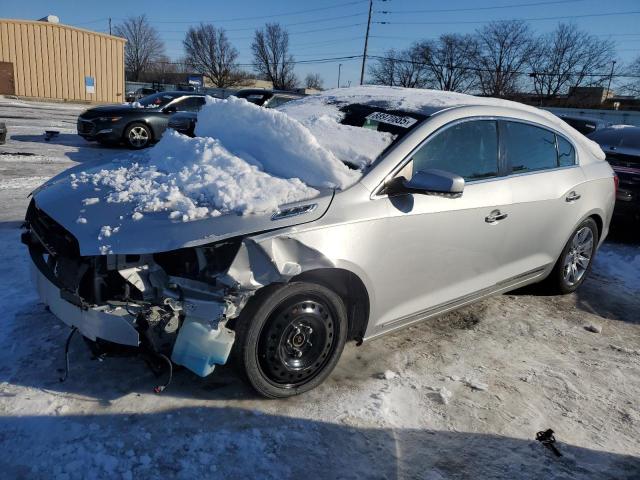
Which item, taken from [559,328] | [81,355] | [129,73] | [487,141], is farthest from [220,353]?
[129,73]

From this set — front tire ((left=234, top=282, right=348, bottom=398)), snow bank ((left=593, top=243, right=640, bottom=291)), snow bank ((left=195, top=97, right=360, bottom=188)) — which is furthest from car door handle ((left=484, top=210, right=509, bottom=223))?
snow bank ((left=593, top=243, right=640, bottom=291))

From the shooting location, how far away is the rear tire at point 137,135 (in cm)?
1218

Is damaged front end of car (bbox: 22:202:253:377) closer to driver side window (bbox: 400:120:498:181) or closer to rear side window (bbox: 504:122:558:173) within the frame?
driver side window (bbox: 400:120:498:181)

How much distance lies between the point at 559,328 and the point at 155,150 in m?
3.47

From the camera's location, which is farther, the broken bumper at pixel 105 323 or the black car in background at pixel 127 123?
the black car in background at pixel 127 123

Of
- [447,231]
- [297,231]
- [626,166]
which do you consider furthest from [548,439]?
[626,166]

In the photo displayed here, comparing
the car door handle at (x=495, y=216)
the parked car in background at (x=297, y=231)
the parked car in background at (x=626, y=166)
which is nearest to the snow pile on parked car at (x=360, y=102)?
the parked car in background at (x=297, y=231)

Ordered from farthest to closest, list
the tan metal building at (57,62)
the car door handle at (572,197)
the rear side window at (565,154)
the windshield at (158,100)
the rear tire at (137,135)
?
1. the tan metal building at (57,62)
2. the windshield at (158,100)
3. the rear tire at (137,135)
4. the rear side window at (565,154)
5. the car door handle at (572,197)

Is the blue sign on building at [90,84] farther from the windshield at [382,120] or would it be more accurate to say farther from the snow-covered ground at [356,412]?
the windshield at [382,120]

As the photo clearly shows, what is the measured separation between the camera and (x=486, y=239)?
348 cm

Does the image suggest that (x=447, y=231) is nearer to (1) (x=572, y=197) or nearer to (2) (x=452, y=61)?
(1) (x=572, y=197)

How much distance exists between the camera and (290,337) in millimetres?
2738

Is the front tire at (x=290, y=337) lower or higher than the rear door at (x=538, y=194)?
lower

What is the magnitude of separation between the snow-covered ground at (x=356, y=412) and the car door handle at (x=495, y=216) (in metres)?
0.95
